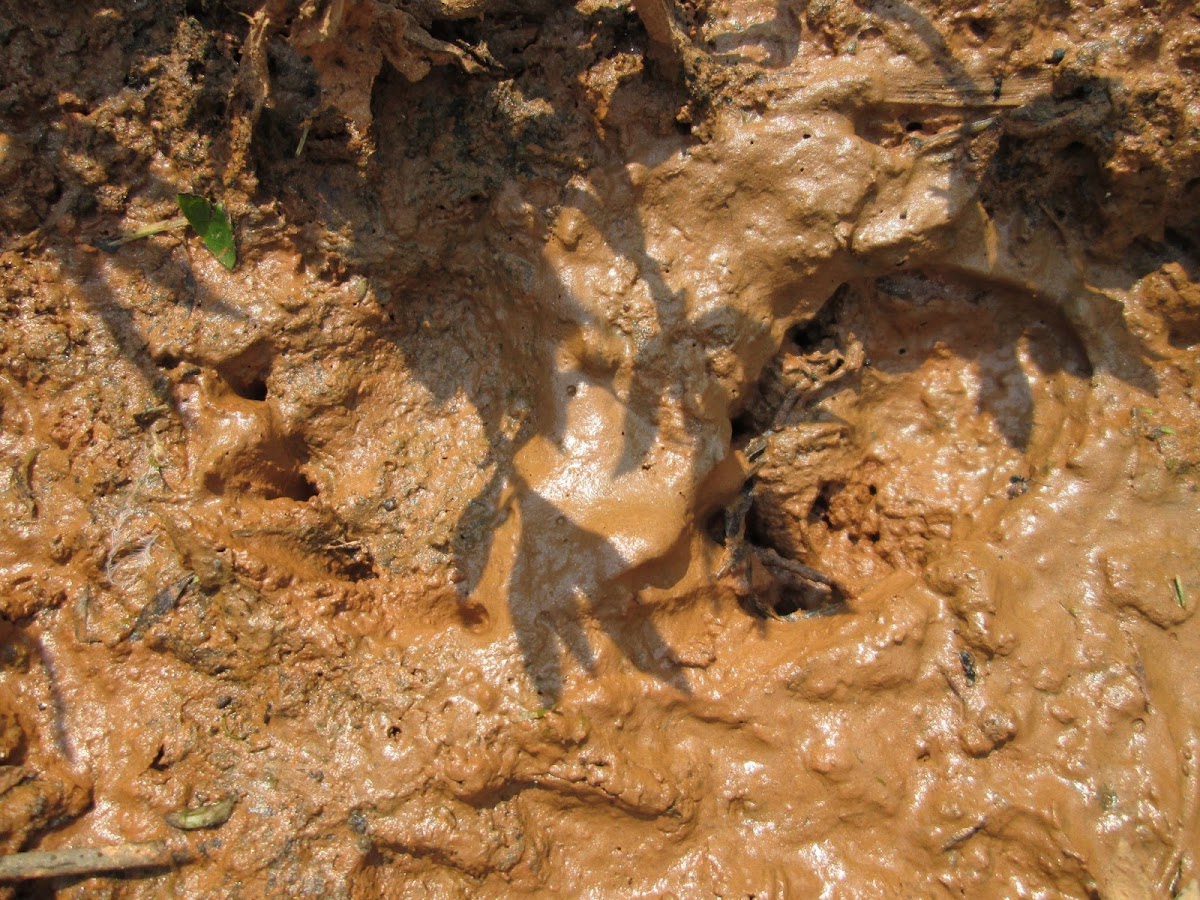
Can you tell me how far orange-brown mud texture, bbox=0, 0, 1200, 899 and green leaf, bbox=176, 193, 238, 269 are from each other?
0.18 ft

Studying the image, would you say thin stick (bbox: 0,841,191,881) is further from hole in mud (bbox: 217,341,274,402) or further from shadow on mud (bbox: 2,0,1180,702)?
hole in mud (bbox: 217,341,274,402)

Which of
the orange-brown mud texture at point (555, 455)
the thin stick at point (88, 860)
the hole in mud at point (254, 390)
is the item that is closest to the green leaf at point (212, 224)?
the orange-brown mud texture at point (555, 455)

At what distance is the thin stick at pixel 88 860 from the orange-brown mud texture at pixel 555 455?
1.6 inches

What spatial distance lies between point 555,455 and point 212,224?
145 cm

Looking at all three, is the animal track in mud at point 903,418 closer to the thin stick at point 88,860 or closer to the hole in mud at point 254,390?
the hole in mud at point 254,390

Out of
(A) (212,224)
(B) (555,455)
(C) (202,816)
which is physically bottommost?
(C) (202,816)

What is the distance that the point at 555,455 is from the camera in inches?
105

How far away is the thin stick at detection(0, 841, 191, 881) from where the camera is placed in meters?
2.12

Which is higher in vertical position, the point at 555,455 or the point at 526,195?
the point at 526,195

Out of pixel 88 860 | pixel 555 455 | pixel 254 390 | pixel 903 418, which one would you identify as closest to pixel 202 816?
pixel 88 860

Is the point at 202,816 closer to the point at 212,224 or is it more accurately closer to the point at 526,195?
the point at 212,224

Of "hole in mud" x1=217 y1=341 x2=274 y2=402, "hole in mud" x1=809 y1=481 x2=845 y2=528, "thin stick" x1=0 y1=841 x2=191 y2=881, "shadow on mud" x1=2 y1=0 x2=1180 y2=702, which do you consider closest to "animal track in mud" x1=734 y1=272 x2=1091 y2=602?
"hole in mud" x1=809 y1=481 x2=845 y2=528

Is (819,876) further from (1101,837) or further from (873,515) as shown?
(873,515)

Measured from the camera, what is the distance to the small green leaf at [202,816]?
2.29 metres
